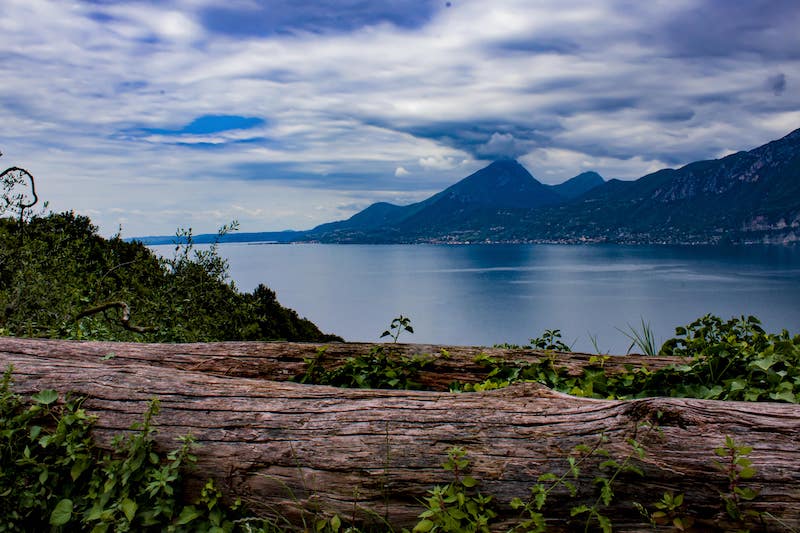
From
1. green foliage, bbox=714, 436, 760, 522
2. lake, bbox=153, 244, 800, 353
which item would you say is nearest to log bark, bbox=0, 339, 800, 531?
green foliage, bbox=714, 436, 760, 522

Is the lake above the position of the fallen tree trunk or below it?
below

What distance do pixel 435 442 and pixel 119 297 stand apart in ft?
25.2

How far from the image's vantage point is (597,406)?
327 cm

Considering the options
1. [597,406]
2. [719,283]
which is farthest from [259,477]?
[719,283]

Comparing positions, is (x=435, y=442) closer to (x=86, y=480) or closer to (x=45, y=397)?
(x=86, y=480)

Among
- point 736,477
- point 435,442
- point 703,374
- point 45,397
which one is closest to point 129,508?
point 45,397

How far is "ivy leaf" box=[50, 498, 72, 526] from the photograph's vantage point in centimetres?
315

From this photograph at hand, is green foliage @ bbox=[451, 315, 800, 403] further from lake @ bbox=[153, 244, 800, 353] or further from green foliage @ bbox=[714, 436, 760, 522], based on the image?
lake @ bbox=[153, 244, 800, 353]

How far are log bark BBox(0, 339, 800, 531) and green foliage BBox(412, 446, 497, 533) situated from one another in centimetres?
6

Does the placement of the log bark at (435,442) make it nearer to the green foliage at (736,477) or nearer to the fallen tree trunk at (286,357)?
the green foliage at (736,477)

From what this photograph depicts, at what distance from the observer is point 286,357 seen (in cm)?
493

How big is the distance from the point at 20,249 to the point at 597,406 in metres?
9.54

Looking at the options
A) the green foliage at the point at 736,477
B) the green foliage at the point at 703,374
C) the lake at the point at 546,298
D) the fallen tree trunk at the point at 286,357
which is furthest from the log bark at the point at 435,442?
the lake at the point at 546,298

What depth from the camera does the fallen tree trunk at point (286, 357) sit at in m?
4.61
